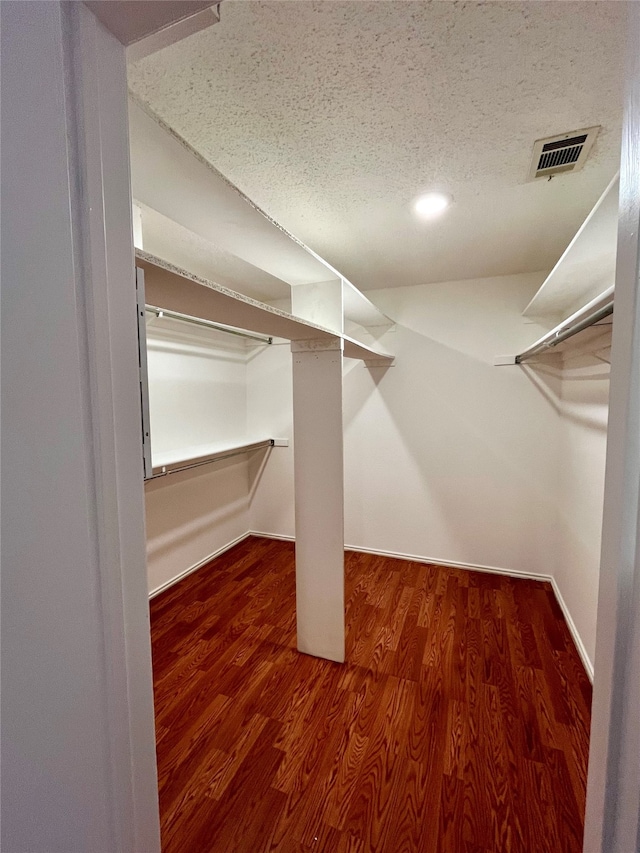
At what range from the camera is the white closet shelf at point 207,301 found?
0.80 metres

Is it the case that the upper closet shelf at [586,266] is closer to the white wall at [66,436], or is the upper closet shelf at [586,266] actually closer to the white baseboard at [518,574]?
the white wall at [66,436]

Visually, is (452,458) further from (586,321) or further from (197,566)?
(197,566)

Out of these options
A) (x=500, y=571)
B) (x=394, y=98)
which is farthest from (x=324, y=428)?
(x=500, y=571)

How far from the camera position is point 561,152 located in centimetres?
131

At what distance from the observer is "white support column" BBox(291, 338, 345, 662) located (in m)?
1.91

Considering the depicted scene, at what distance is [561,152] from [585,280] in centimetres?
73

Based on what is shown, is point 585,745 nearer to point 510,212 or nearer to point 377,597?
point 377,597

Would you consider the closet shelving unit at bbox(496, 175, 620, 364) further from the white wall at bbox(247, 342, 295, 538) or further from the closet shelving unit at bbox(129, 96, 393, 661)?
the white wall at bbox(247, 342, 295, 538)

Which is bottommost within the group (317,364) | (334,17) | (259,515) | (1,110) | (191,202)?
(259,515)

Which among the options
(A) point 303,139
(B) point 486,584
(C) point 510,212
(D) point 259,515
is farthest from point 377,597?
(A) point 303,139

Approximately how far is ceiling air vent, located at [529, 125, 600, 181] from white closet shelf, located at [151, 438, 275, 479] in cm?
223

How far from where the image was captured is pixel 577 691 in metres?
1.75

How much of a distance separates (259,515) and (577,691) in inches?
111

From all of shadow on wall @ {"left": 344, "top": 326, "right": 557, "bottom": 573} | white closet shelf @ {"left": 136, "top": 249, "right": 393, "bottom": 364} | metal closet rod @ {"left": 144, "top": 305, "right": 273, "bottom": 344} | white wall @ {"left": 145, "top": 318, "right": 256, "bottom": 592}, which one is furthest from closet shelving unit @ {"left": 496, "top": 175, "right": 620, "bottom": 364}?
white wall @ {"left": 145, "top": 318, "right": 256, "bottom": 592}
